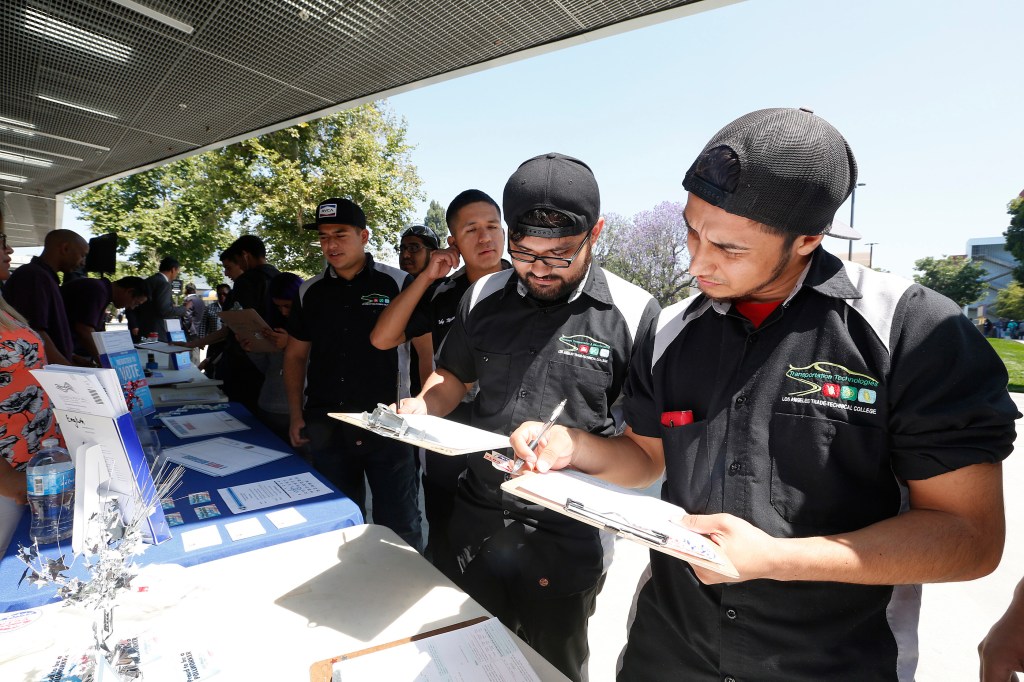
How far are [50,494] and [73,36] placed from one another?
4.31 meters

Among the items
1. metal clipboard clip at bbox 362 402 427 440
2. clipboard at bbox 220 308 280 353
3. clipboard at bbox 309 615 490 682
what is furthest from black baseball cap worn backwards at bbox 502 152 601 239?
clipboard at bbox 220 308 280 353

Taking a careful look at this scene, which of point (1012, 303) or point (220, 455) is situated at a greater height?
point (220, 455)

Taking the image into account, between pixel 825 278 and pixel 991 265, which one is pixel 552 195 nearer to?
pixel 825 278

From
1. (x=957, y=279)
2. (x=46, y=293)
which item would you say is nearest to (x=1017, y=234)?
(x=957, y=279)

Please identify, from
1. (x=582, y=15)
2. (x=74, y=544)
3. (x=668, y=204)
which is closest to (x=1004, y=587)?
(x=582, y=15)

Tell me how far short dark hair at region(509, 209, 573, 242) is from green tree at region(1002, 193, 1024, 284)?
33610mm

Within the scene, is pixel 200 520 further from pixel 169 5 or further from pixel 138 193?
pixel 138 193

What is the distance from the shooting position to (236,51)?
13.6ft

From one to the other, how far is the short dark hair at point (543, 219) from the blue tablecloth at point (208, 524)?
112 cm

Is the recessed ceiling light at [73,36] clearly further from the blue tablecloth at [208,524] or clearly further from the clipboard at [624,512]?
the clipboard at [624,512]

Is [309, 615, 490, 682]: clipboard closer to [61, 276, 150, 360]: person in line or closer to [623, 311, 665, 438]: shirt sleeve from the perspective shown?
[623, 311, 665, 438]: shirt sleeve

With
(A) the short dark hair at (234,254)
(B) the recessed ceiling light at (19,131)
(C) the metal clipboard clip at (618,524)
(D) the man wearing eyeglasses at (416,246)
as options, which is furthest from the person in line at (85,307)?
(C) the metal clipboard clip at (618,524)

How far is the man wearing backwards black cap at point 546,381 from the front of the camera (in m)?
1.58

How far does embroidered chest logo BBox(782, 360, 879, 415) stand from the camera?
94 centimetres
